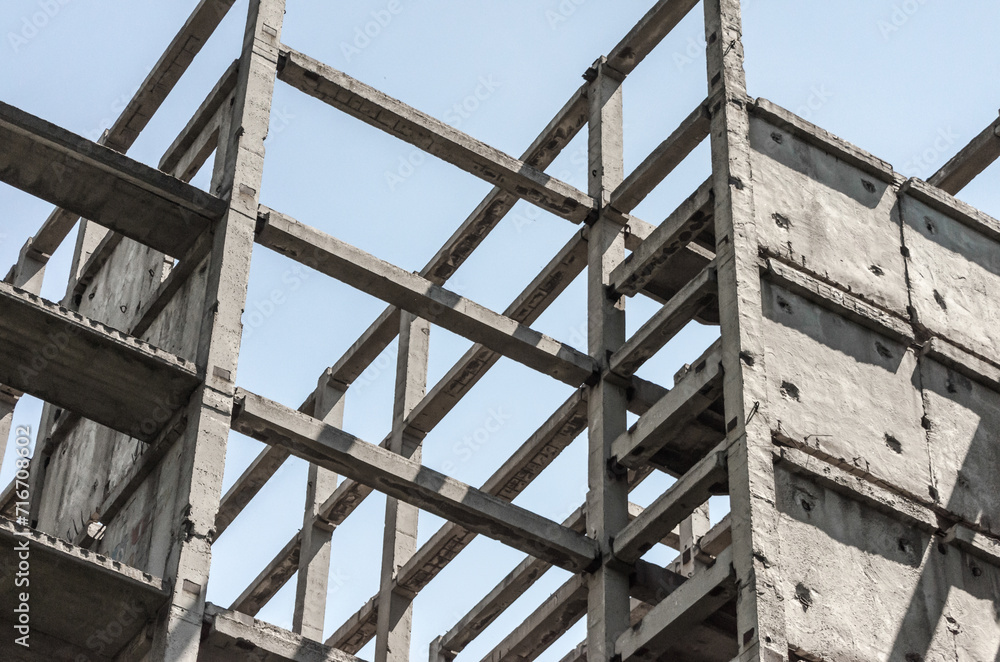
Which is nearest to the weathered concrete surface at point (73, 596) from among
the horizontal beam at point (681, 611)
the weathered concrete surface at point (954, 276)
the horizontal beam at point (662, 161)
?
the horizontal beam at point (681, 611)

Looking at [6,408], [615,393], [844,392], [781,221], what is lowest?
[844,392]

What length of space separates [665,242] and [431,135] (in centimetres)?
275

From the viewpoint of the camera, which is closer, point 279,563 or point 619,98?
point 619,98

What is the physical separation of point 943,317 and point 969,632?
11.7ft

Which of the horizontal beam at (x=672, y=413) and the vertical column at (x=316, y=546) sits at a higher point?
the vertical column at (x=316, y=546)

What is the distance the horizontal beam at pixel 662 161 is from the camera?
16.6m

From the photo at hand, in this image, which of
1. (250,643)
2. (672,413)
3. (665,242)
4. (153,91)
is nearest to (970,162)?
(665,242)

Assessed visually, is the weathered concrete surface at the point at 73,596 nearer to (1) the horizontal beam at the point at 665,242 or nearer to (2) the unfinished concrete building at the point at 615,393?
(2) the unfinished concrete building at the point at 615,393

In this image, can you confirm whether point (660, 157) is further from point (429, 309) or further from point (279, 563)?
point (279, 563)

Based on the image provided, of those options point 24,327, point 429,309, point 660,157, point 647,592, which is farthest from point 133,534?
point 660,157

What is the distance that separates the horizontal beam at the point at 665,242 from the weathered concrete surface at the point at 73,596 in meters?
6.33

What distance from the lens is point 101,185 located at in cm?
1481

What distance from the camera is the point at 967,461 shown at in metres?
15.1

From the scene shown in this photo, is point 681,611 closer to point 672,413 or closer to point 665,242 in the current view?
point 672,413
